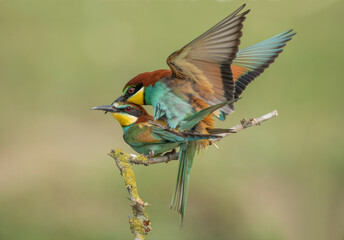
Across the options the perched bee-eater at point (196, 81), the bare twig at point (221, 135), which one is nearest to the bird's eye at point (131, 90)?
the perched bee-eater at point (196, 81)

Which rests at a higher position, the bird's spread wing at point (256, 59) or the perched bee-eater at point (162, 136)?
the bird's spread wing at point (256, 59)

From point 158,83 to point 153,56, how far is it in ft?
8.28

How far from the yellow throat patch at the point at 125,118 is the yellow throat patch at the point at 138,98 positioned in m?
0.06

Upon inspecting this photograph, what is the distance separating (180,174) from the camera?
1004mm

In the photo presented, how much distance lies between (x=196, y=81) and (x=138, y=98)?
13 cm

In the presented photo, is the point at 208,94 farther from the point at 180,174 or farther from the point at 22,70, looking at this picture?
the point at 22,70

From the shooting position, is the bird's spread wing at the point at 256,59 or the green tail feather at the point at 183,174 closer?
the green tail feather at the point at 183,174

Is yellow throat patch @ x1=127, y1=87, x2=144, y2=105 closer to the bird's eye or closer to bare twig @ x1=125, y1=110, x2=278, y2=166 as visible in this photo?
the bird's eye

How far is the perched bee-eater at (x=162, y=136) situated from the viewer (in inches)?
36.8

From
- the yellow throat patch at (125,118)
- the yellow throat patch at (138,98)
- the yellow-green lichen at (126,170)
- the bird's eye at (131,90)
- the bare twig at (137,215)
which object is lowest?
the bare twig at (137,215)

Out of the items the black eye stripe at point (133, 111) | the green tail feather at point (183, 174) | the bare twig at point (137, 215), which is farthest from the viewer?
the black eye stripe at point (133, 111)

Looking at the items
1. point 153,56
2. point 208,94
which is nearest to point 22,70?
point 153,56

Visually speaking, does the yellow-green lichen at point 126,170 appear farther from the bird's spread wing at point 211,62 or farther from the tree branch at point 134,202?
the bird's spread wing at point 211,62

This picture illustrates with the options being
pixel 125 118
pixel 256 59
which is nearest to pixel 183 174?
pixel 125 118
